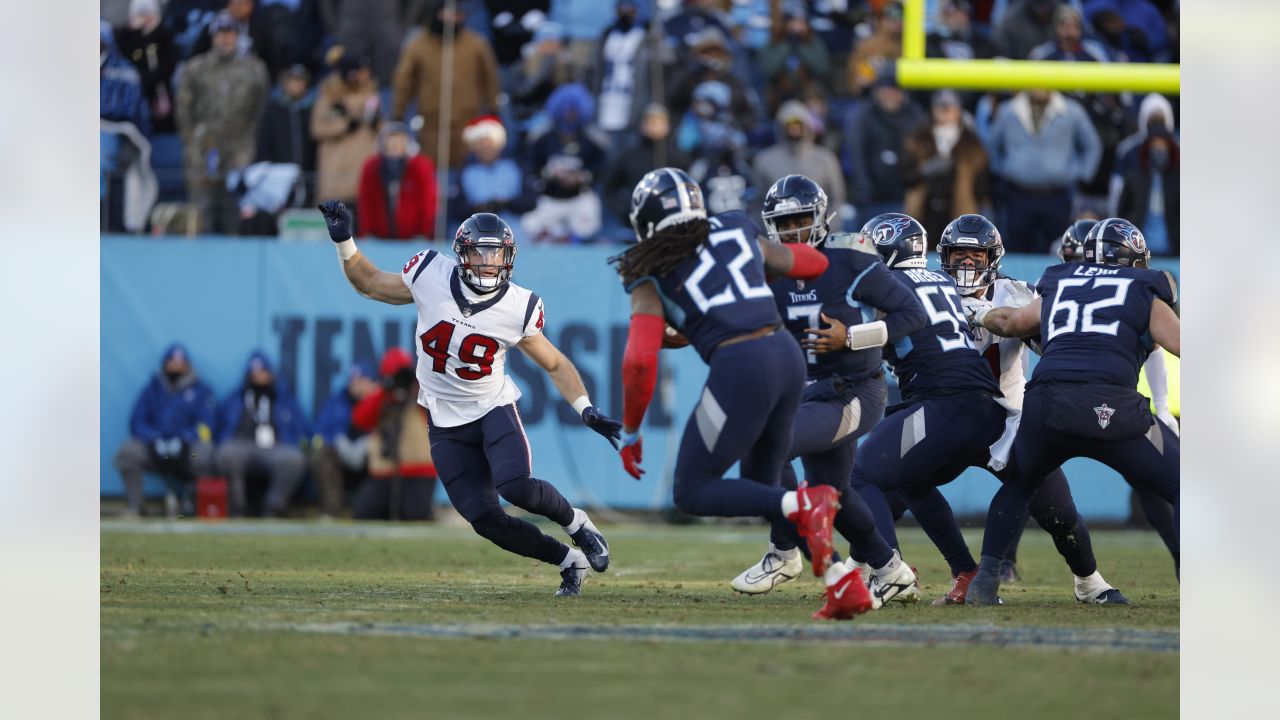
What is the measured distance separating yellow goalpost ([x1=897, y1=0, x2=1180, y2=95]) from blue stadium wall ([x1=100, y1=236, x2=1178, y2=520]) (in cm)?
285

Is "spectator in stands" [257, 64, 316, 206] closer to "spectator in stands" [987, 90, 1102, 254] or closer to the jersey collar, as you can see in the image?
"spectator in stands" [987, 90, 1102, 254]

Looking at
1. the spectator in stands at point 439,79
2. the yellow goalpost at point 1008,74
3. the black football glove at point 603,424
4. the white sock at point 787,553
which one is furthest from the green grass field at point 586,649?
the spectator in stands at point 439,79

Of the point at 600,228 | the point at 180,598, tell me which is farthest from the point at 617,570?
the point at 600,228

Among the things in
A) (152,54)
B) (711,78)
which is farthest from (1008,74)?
(152,54)

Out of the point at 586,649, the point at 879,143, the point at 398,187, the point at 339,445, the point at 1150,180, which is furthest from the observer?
the point at 879,143

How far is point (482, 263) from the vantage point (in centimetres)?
715

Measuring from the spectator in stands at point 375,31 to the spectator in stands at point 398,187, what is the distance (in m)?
1.08

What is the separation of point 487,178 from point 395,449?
2.25 meters

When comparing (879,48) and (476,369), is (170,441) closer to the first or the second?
(476,369)

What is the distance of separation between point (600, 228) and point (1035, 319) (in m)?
6.90

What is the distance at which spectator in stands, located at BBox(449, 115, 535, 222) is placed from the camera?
12.9 m

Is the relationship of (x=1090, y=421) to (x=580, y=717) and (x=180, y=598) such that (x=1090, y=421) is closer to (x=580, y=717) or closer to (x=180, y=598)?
(x=580, y=717)

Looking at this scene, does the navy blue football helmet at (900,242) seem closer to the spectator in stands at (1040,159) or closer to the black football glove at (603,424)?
the black football glove at (603,424)

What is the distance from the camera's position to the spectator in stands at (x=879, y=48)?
13.8 meters
